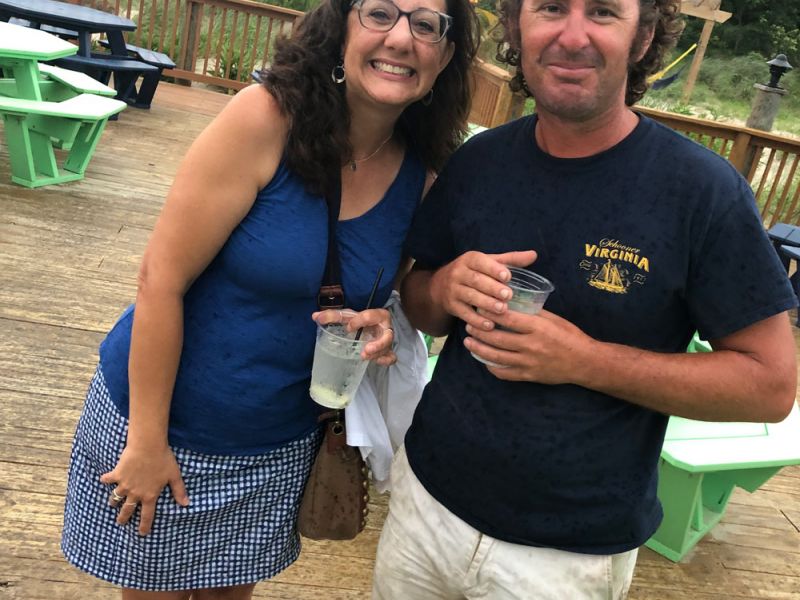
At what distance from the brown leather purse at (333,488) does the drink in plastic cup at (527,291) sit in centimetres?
42

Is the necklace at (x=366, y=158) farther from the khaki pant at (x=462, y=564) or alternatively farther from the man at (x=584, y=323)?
the khaki pant at (x=462, y=564)

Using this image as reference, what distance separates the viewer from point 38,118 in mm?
4973

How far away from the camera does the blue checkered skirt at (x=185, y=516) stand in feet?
4.65

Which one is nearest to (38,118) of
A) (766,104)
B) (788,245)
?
(788,245)

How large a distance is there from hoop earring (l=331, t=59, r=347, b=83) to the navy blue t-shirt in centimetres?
28

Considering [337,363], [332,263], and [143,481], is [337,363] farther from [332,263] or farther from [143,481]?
[143,481]

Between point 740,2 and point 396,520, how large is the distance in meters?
27.5

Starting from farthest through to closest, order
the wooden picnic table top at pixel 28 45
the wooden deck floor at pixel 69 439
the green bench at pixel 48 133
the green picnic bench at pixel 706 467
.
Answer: the wooden picnic table top at pixel 28 45, the green bench at pixel 48 133, the green picnic bench at pixel 706 467, the wooden deck floor at pixel 69 439

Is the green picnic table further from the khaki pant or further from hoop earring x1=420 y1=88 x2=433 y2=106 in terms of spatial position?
the khaki pant

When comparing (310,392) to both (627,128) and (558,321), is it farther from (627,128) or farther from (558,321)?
(627,128)

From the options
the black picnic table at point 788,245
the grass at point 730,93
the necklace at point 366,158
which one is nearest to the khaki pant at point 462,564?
the necklace at point 366,158

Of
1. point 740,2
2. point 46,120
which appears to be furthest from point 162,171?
point 740,2

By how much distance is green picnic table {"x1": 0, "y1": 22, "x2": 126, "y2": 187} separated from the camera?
449cm

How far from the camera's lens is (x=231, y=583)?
153cm
